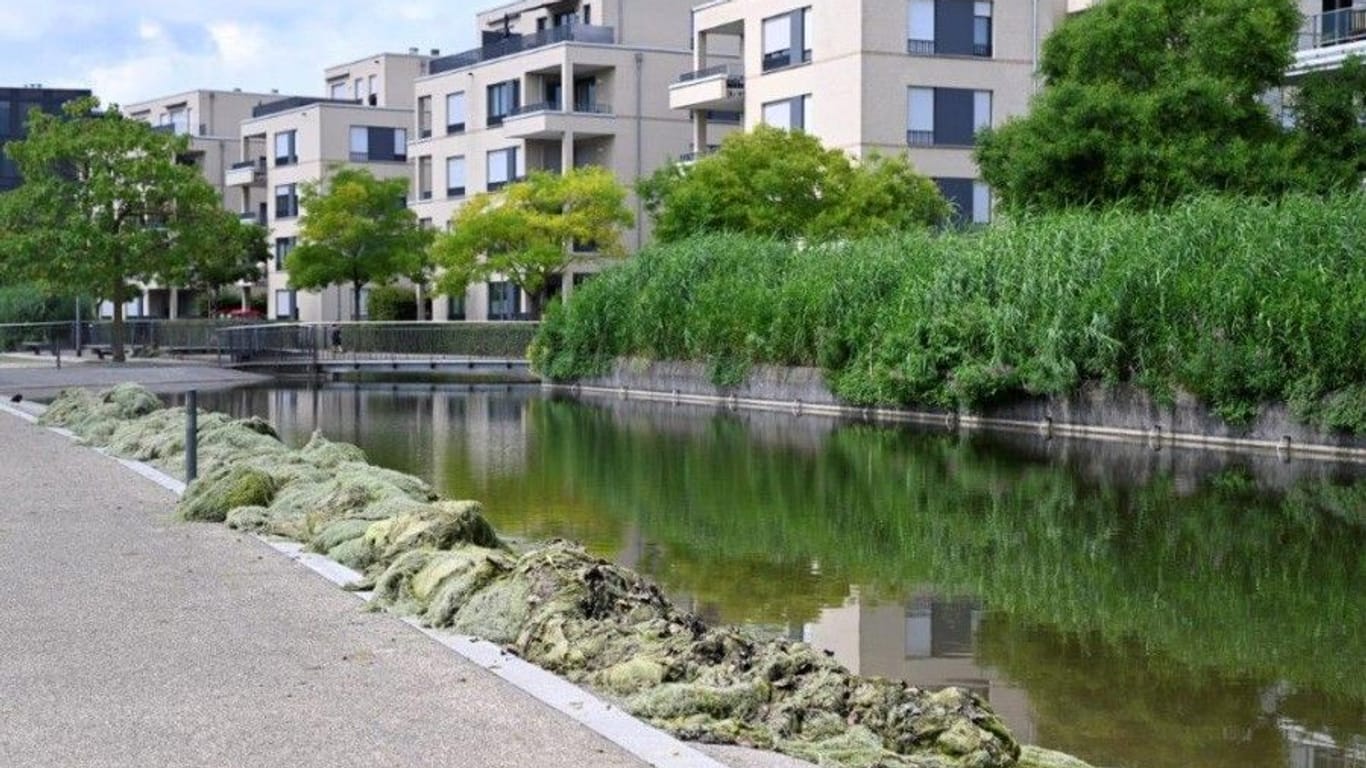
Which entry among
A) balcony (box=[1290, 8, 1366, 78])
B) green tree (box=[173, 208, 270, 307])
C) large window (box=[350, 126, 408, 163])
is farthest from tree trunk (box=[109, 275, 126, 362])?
balcony (box=[1290, 8, 1366, 78])

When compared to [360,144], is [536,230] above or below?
below

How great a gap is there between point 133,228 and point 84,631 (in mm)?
48139

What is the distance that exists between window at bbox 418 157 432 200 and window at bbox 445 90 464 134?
2877 millimetres

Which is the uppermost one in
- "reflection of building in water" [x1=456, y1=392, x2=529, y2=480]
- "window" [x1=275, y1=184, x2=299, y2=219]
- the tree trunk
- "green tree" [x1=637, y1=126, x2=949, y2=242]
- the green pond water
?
"window" [x1=275, y1=184, x2=299, y2=219]

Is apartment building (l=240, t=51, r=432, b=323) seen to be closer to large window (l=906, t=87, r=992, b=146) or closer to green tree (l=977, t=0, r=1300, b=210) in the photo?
large window (l=906, t=87, r=992, b=146)

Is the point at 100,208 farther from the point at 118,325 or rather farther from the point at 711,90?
the point at 711,90

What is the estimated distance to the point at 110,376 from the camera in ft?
159

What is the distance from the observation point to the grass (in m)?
26.7

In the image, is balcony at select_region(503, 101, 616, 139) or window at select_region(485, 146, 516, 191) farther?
window at select_region(485, 146, 516, 191)

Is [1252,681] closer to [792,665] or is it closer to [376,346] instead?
[792,665]

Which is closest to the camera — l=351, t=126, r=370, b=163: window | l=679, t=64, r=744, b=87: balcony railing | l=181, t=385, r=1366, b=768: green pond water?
l=181, t=385, r=1366, b=768: green pond water

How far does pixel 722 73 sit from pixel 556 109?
11.8 meters

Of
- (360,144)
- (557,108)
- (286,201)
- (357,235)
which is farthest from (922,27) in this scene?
(286,201)

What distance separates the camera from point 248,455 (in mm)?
20078
